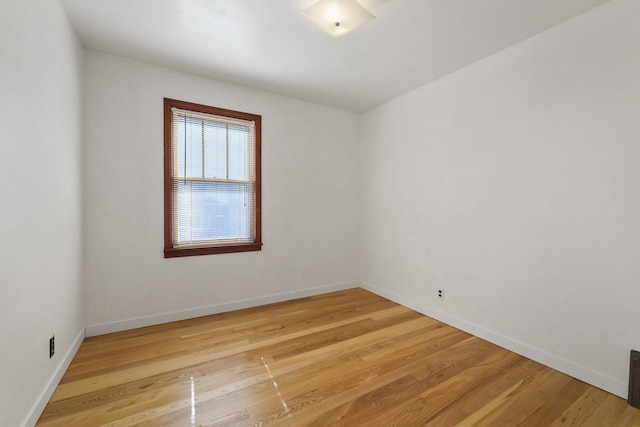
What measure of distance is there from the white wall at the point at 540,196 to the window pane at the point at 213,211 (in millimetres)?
2124

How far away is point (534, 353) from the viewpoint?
7.56 feet

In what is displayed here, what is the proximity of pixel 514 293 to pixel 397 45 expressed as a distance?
2.49m

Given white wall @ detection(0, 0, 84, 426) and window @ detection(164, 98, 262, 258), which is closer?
white wall @ detection(0, 0, 84, 426)

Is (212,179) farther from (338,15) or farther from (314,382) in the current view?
(314,382)

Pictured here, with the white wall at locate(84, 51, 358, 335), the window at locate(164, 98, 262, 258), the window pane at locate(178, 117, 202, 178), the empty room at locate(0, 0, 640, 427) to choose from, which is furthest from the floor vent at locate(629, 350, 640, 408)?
the window pane at locate(178, 117, 202, 178)

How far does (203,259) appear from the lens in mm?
3180

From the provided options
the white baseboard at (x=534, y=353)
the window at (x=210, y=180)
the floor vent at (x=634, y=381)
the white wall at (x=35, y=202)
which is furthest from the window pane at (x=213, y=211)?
the floor vent at (x=634, y=381)

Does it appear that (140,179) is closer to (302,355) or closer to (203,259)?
(203,259)

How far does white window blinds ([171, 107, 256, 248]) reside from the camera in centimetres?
305

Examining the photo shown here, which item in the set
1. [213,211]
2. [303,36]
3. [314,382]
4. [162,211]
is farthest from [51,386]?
[303,36]

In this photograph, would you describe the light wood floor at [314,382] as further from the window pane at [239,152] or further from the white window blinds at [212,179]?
the window pane at [239,152]

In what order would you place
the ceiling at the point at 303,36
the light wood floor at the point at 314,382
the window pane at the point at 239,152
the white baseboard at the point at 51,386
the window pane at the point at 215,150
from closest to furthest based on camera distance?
the white baseboard at the point at 51,386 < the light wood floor at the point at 314,382 < the ceiling at the point at 303,36 < the window pane at the point at 215,150 < the window pane at the point at 239,152

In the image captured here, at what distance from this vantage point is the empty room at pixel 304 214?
67.2 inches

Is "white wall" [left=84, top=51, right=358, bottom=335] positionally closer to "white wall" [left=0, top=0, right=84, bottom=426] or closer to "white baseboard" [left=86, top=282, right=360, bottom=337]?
"white baseboard" [left=86, top=282, right=360, bottom=337]
